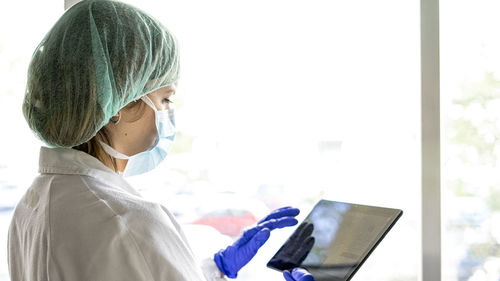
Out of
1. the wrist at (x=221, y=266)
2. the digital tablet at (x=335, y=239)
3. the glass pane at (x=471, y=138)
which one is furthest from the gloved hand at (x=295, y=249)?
the glass pane at (x=471, y=138)

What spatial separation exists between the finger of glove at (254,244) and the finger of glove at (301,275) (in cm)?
12

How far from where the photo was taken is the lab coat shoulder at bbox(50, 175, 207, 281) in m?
0.77

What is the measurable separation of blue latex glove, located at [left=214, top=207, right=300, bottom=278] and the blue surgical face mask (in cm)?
34

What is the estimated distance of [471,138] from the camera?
1.44 meters

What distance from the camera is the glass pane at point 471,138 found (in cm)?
143

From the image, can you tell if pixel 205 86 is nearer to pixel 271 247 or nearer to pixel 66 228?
pixel 271 247

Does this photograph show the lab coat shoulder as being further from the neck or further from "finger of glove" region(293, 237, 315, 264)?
"finger of glove" region(293, 237, 315, 264)

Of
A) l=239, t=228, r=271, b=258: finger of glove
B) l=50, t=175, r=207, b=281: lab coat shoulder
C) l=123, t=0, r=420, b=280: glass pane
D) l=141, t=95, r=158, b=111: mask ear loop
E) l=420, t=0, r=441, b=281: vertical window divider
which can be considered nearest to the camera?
l=50, t=175, r=207, b=281: lab coat shoulder

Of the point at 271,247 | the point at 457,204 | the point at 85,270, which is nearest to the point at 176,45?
the point at 85,270

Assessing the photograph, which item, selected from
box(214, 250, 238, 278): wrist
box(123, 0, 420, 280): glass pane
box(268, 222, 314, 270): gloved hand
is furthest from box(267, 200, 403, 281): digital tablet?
box(123, 0, 420, 280): glass pane

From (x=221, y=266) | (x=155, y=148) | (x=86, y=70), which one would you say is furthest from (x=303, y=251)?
(x=86, y=70)

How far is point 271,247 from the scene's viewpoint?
1.59m

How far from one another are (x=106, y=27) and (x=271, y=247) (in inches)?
39.6

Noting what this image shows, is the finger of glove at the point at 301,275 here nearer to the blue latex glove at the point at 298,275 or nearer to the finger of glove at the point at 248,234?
the blue latex glove at the point at 298,275
